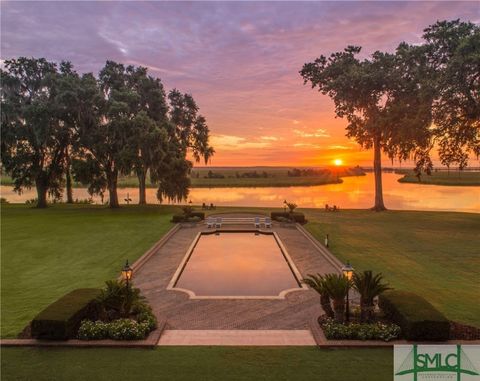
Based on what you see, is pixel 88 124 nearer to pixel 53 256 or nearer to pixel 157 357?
pixel 53 256

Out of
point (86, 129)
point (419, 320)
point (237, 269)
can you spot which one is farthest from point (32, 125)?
point (419, 320)

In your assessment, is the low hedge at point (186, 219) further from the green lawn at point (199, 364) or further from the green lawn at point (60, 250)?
the green lawn at point (199, 364)

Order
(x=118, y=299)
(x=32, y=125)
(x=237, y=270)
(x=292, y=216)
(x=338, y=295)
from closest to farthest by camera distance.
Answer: (x=338, y=295) < (x=118, y=299) < (x=237, y=270) < (x=292, y=216) < (x=32, y=125)

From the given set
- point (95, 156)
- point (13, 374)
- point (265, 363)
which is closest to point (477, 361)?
point (265, 363)

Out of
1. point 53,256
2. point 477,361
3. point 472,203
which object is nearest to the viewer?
point 477,361

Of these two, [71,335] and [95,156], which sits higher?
[95,156]

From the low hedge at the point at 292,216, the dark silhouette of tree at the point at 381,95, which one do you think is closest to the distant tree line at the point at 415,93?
the dark silhouette of tree at the point at 381,95

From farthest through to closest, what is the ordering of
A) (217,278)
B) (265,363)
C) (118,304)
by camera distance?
(217,278)
(118,304)
(265,363)

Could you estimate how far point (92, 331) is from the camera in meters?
11.6

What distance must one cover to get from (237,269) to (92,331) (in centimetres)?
1043

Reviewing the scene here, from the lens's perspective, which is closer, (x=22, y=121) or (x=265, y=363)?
(x=265, y=363)

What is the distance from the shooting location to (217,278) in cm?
1942

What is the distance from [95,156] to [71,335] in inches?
1337

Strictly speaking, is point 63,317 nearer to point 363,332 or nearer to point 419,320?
point 363,332
